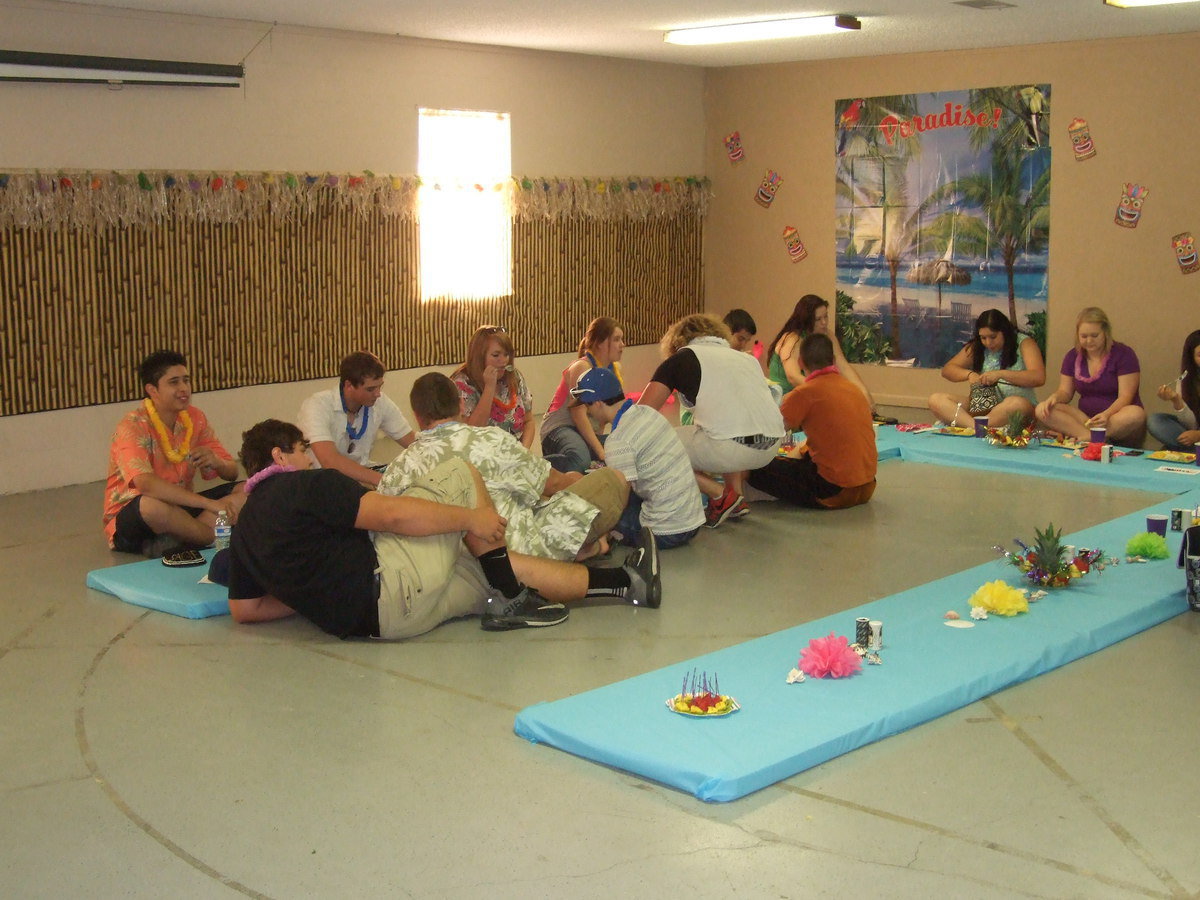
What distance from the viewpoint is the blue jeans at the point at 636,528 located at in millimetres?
6012

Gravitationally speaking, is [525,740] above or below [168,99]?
below

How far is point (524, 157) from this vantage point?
10109 millimetres

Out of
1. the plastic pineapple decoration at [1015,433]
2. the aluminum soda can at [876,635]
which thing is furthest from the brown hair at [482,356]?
the plastic pineapple decoration at [1015,433]

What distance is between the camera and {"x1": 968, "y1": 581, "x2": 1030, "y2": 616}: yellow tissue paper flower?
4.77 meters

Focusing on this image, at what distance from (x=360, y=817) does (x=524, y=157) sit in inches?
292

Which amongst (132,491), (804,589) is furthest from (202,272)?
(804,589)

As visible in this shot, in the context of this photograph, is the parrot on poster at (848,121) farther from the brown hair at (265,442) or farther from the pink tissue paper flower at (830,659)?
the pink tissue paper flower at (830,659)

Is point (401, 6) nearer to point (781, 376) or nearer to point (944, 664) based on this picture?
point (781, 376)

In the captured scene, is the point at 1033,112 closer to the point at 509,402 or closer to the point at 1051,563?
the point at 509,402

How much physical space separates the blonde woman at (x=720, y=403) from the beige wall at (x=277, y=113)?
327 cm

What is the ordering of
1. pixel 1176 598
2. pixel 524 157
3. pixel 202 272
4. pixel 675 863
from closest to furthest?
pixel 675 863, pixel 1176 598, pixel 202 272, pixel 524 157

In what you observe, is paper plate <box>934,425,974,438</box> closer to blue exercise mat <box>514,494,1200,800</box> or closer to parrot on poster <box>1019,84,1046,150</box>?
parrot on poster <box>1019,84,1046,150</box>

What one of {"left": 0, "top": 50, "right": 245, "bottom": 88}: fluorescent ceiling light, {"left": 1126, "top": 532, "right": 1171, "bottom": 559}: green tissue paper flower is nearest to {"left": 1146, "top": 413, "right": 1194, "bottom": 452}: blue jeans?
{"left": 1126, "top": 532, "right": 1171, "bottom": 559}: green tissue paper flower

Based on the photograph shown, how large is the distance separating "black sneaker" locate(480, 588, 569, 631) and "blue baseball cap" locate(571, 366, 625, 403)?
127 centimetres
